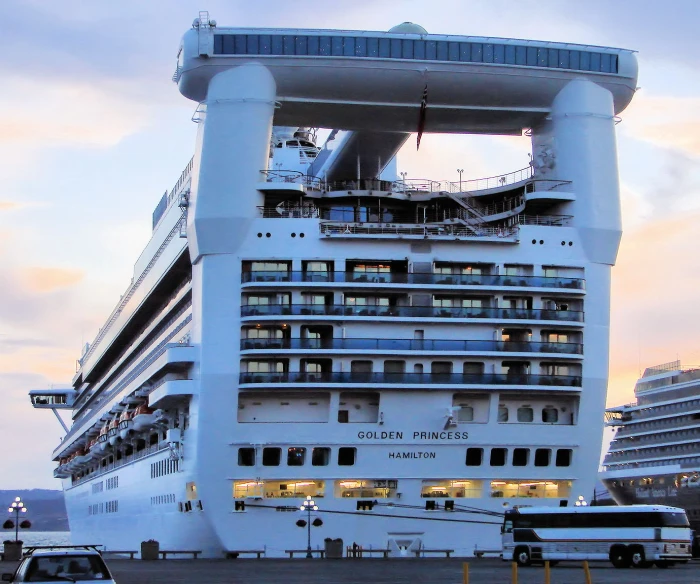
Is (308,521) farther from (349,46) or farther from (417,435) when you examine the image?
(349,46)

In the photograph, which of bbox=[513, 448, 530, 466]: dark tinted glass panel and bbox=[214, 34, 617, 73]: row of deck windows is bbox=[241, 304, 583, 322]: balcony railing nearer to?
bbox=[513, 448, 530, 466]: dark tinted glass panel

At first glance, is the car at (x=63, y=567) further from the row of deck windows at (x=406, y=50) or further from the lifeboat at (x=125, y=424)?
the lifeboat at (x=125, y=424)

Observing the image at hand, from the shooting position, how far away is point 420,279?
50719 mm

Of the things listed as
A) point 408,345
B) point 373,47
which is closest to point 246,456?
point 408,345

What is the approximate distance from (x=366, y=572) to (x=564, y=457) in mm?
15278

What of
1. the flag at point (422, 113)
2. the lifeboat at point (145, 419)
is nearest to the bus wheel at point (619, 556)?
the flag at point (422, 113)

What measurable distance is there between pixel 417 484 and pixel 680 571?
40.5 feet

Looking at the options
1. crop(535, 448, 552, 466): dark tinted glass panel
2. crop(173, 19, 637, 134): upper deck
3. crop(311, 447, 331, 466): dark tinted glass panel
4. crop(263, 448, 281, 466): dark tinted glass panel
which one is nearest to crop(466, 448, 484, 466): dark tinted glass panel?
crop(535, 448, 552, 466): dark tinted glass panel

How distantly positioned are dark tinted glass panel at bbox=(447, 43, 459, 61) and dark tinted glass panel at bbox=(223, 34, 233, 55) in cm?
911

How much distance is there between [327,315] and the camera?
49.8m

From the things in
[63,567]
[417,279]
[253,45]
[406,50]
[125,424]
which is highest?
[406,50]

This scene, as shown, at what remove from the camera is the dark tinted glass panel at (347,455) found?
48812mm

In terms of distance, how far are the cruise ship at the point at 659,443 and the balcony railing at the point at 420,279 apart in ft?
177

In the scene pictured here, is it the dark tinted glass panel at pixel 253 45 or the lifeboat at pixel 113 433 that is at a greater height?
the dark tinted glass panel at pixel 253 45
